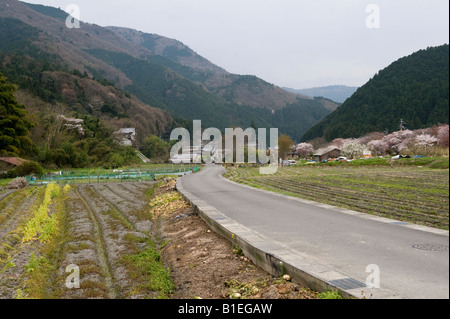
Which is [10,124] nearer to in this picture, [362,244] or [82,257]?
[82,257]

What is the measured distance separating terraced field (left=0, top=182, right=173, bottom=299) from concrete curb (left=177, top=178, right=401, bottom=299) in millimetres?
1648

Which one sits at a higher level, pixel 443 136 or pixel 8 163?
pixel 443 136

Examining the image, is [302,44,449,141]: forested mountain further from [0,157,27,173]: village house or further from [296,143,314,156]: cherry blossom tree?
[296,143,314,156]: cherry blossom tree

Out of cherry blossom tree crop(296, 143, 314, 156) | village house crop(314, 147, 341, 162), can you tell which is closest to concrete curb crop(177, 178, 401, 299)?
village house crop(314, 147, 341, 162)

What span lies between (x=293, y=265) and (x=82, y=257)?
5659 mm

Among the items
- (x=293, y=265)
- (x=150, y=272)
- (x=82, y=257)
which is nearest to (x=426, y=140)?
(x=293, y=265)

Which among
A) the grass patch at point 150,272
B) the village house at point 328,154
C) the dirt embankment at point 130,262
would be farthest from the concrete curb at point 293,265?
the village house at point 328,154

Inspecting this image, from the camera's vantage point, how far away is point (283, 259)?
5.25 metres

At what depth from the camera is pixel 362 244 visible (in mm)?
5969

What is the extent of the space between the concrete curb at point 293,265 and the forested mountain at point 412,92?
2.17 metres

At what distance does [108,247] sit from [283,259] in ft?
19.3

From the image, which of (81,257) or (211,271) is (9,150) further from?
(211,271)

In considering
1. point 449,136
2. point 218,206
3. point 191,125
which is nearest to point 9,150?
point 218,206

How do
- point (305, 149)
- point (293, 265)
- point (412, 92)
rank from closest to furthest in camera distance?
point (293, 265), point (412, 92), point (305, 149)
